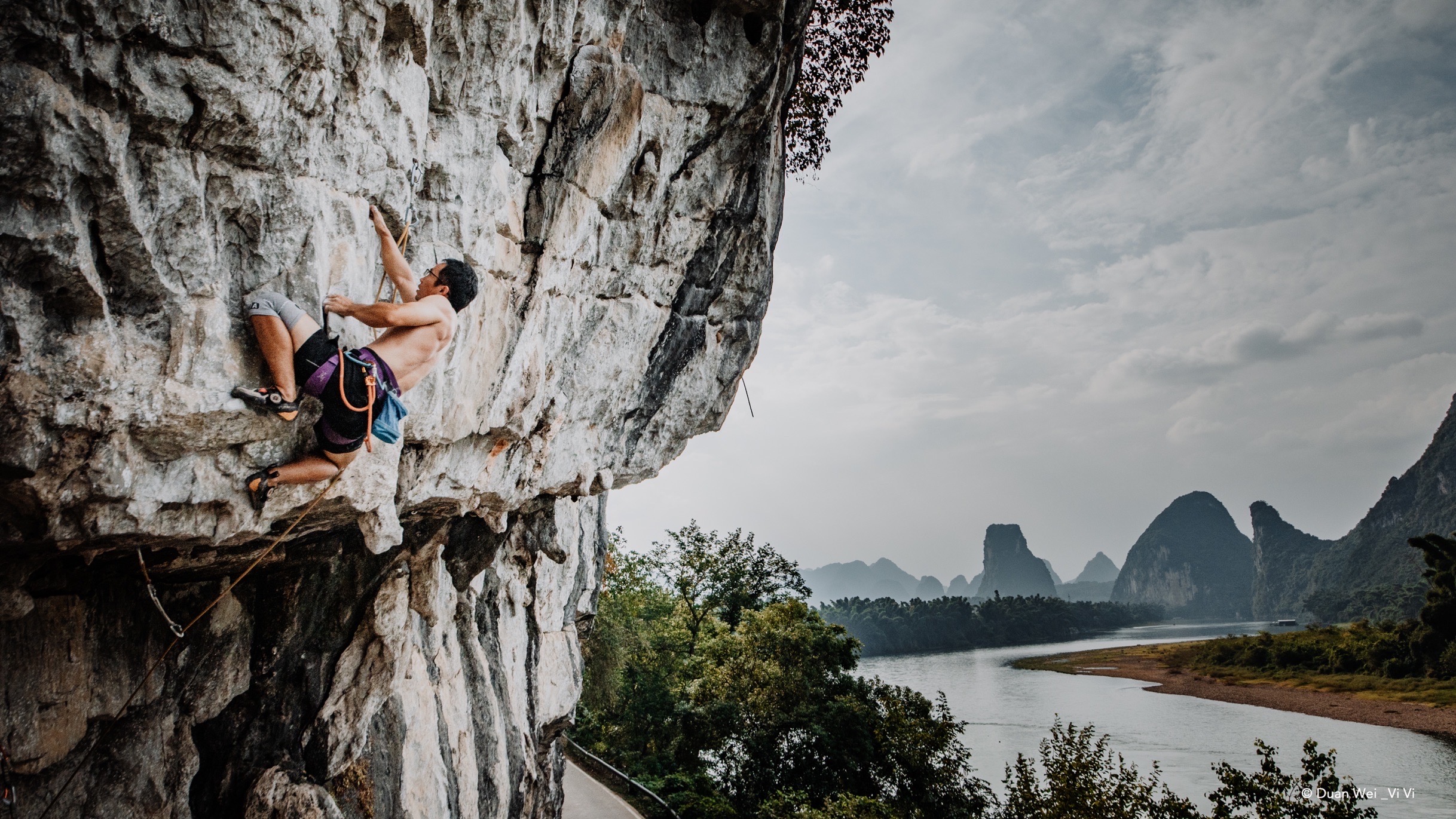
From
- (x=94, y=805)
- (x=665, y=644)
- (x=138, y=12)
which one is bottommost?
(x=665, y=644)

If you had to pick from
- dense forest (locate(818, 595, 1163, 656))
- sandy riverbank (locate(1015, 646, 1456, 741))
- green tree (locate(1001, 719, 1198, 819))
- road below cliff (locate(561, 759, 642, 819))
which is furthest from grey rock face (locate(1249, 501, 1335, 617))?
road below cliff (locate(561, 759, 642, 819))

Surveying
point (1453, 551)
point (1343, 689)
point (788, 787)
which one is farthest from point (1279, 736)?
point (788, 787)

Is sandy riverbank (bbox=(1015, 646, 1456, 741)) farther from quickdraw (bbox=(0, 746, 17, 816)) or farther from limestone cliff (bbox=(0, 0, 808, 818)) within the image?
quickdraw (bbox=(0, 746, 17, 816))

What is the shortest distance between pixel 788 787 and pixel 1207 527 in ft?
577

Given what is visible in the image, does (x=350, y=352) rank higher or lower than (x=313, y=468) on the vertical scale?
higher

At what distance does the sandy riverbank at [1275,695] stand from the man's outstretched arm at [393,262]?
3595 cm

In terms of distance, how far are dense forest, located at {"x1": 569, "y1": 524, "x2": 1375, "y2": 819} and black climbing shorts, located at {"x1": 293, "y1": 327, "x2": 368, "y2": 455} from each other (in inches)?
474

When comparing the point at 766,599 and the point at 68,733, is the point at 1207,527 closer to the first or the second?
the point at 766,599

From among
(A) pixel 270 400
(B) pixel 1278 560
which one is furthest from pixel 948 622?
(B) pixel 1278 560

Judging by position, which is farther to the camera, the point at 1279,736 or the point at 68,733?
the point at 1279,736

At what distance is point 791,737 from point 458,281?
16.5 metres

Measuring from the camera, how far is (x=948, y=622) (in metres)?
75.3

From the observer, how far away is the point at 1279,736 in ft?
88.0

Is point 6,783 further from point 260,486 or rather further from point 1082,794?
point 1082,794
